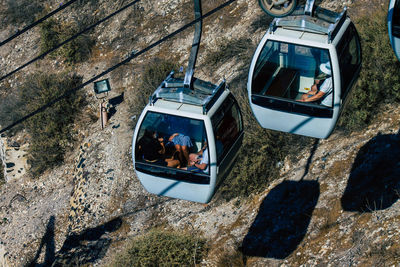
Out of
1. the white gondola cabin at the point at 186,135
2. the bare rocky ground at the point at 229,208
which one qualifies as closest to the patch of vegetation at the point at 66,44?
the bare rocky ground at the point at 229,208

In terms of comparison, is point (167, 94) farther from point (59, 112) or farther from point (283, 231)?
point (59, 112)

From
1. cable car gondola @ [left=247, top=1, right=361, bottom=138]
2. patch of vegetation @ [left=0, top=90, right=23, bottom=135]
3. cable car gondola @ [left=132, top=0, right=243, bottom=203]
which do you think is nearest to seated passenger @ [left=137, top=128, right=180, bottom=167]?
cable car gondola @ [left=132, top=0, right=243, bottom=203]

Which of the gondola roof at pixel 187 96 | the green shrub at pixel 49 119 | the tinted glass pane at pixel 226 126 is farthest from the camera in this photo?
the green shrub at pixel 49 119

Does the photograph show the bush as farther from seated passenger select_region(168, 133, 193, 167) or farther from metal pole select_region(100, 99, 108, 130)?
metal pole select_region(100, 99, 108, 130)

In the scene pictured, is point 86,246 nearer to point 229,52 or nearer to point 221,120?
point 229,52

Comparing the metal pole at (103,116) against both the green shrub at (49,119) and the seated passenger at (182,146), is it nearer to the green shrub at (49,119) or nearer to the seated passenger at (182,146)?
the green shrub at (49,119)

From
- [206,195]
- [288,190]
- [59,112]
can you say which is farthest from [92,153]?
[206,195]
